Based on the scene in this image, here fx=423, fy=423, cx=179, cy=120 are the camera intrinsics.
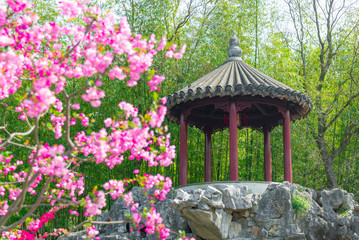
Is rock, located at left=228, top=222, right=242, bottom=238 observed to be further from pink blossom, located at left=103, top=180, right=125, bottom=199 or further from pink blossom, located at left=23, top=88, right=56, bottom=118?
pink blossom, located at left=23, top=88, right=56, bottom=118

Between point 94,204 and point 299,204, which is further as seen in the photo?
point 299,204

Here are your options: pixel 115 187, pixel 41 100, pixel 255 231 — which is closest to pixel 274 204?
pixel 255 231

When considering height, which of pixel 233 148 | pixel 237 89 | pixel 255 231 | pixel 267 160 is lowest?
pixel 255 231

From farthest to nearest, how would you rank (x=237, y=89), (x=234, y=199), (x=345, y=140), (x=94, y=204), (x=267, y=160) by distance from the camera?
(x=345, y=140) < (x=267, y=160) < (x=237, y=89) < (x=234, y=199) < (x=94, y=204)

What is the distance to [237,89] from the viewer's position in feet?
20.2

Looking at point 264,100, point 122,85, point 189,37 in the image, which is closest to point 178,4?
point 189,37

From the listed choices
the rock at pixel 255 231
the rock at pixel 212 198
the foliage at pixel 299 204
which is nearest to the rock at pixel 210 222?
the rock at pixel 212 198

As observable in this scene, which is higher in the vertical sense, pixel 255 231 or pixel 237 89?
pixel 237 89

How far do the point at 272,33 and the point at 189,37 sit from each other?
10.7ft

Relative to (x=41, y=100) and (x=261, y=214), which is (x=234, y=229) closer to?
(x=261, y=214)

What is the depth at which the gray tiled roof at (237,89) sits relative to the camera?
617 cm

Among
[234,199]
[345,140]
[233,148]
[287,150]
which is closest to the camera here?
[234,199]

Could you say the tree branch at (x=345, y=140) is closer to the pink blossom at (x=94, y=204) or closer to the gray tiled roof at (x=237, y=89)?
the gray tiled roof at (x=237, y=89)

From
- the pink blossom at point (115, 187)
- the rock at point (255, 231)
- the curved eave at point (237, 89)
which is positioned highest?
the curved eave at point (237, 89)
